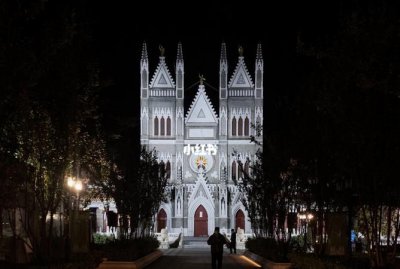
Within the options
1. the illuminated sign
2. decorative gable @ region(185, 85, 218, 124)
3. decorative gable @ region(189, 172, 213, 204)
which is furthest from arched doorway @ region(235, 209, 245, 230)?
decorative gable @ region(185, 85, 218, 124)

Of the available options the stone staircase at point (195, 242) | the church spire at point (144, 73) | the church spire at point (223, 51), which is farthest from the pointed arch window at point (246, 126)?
the stone staircase at point (195, 242)

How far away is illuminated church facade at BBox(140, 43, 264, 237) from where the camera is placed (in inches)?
3263

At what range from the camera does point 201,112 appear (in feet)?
282

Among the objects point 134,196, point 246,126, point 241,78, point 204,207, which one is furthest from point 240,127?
point 134,196

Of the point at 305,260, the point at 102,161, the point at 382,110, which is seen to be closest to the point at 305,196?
the point at 305,260

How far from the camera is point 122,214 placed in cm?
4091

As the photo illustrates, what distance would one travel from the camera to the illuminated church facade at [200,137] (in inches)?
3263

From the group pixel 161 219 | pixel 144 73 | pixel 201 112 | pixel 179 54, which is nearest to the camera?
pixel 161 219

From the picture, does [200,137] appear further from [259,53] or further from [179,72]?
[259,53]

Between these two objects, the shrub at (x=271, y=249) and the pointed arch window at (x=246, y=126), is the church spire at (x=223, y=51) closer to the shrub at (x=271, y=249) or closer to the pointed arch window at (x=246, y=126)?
the pointed arch window at (x=246, y=126)

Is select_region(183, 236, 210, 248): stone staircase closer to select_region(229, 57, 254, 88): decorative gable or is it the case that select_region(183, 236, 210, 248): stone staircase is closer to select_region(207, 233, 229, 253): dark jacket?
select_region(229, 57, 254, 88): decorative gable

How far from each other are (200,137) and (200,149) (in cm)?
140

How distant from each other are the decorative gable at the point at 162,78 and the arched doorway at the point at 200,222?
1460 cm

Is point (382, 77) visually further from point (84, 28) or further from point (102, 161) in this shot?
point (102, 161)
